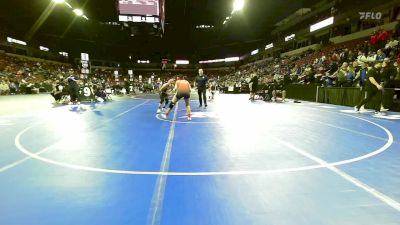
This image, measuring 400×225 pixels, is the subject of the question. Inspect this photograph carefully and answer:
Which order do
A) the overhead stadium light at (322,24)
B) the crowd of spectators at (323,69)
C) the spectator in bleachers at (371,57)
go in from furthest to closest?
the overhead stadium light at (322,24), the spectator in bleachers at (371,57), the crowd of spectators at (323,69)

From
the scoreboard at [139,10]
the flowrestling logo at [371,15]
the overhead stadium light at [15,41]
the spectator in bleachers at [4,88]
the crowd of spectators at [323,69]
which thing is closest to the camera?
the crowd of spectators at [323,69]

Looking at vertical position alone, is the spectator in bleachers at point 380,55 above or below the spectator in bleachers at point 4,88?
above

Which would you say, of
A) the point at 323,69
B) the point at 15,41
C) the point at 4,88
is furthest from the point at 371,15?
the point at 15,41

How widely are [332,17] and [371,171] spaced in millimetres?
31540

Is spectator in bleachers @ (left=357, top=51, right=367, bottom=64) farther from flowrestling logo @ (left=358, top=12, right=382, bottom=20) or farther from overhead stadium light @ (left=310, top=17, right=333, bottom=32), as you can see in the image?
overhead stadium light @ (left=310, top=17, right=333, bottom=32)

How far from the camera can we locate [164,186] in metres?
3.93

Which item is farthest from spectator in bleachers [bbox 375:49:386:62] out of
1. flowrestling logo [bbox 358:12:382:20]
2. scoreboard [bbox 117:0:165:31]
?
scoreboard [bbox 117:0:165:31]

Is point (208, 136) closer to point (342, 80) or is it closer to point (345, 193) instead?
point (345, 193)

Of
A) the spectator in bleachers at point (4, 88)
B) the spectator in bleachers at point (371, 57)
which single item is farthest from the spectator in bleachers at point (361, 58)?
the spectator in bleachers at point (4, 88)

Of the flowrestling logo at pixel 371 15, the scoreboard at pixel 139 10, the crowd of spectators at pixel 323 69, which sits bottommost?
the crowd of spectators at pixel 323 69

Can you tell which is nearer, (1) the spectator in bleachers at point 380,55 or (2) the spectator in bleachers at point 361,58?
(1) the spectator in bleachers at point 380,55

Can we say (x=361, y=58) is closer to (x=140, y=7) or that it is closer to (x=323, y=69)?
→ (x=323, y=69)

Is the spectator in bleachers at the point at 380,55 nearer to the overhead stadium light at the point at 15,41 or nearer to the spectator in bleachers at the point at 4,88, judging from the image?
the spectator in bleachers at the point at 4,88

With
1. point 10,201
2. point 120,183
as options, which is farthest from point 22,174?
point 120,183
